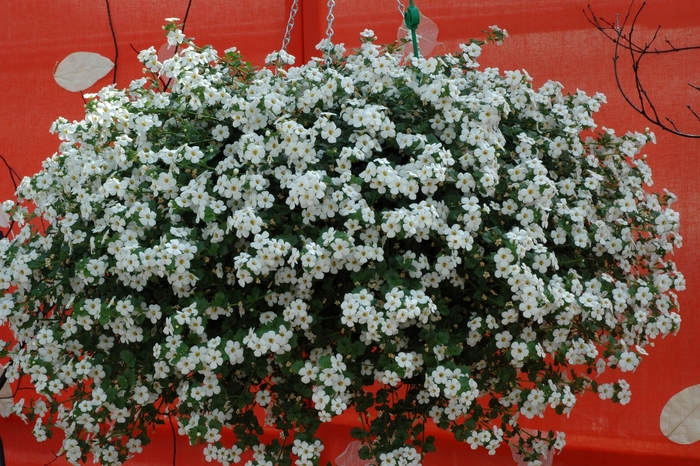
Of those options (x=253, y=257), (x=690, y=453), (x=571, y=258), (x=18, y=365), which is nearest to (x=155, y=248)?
(x=253, y=257)

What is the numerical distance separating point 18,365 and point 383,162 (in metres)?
0.69

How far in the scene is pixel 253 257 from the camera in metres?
1.08

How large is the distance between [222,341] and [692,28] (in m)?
1.47

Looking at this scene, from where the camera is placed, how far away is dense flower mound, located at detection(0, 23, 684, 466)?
1107mm

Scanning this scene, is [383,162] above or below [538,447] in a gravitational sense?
above

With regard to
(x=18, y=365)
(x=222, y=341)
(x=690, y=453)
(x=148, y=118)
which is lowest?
(x=690, y=453)

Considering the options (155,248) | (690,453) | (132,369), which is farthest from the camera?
(690,453)

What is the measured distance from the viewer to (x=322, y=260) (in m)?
1.07

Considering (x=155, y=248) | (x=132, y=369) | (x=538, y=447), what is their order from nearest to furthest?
(x=155, y=248) < (x=132, y=369) < (x=538, y=447)

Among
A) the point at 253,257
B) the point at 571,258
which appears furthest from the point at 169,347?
the point at 571,258

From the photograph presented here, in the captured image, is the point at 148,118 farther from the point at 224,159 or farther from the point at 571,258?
the point at 571,258

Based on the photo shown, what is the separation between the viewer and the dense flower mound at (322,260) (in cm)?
111

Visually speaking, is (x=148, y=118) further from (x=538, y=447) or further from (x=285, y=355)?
(x=538, y=447)

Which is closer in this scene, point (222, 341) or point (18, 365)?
point (222, 341)
